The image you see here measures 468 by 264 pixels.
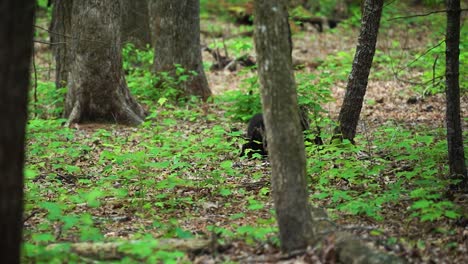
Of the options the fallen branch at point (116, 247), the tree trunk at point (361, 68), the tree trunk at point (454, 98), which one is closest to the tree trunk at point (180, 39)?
the tree trunk at point (361, 68)

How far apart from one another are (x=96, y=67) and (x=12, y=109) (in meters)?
7.57

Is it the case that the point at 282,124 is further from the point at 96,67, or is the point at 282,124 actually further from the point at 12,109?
the point at 96,67

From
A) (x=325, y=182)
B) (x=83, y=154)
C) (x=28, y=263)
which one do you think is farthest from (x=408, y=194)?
(x=83, y=154)

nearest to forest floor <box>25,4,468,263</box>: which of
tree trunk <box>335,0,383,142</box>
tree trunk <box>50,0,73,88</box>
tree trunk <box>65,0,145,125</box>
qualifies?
tree trunk <box>65,0,145,125</box>

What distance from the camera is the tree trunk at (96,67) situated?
11023 millimetres

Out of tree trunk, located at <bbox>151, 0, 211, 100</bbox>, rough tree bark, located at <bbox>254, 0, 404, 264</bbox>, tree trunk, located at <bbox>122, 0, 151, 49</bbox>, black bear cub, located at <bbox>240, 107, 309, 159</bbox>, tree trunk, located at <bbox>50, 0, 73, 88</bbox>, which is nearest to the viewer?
rough tree bark, located at <bbox>254, 0, 404, 264</bbox>

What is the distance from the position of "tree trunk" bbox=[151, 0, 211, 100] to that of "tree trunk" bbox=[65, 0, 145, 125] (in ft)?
8.10

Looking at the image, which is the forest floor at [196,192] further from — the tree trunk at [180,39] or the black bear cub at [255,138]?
the tree trunk at [180,39]

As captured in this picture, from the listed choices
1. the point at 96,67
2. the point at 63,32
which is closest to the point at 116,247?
the point at 96,67

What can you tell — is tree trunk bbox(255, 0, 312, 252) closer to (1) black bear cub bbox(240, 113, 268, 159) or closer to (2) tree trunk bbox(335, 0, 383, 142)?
(2) tree trunk bbox(335, 0, 383, 142)

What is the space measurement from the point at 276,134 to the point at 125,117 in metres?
7.09

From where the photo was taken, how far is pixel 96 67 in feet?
36.5

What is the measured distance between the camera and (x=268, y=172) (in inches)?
338

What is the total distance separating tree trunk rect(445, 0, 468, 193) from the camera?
6.69 metres
